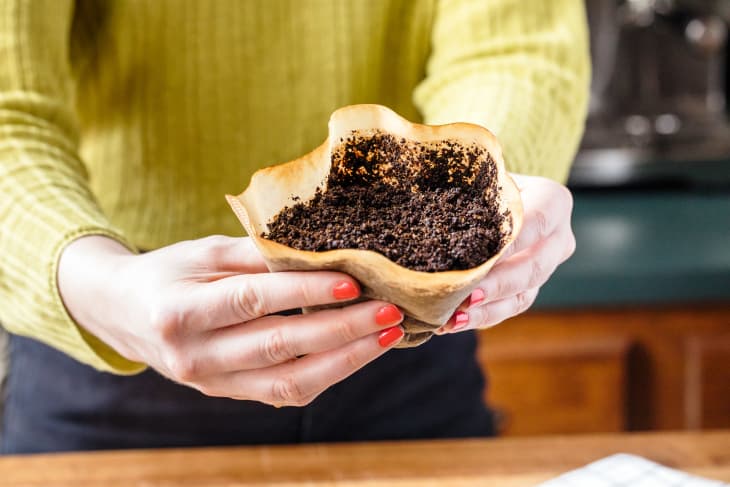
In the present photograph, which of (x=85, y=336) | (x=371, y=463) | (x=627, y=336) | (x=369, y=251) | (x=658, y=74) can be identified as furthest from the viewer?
(x=658, y=74)

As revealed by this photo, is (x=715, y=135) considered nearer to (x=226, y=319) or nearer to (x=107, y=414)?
(x=107, y=414)

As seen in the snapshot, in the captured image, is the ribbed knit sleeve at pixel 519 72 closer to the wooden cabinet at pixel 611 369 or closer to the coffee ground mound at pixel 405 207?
the coffee ground mound at pixel 405 207

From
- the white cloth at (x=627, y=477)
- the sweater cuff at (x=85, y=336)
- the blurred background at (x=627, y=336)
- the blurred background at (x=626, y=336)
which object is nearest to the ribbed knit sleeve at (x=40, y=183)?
the sweater cuff at (x=85, y=336)

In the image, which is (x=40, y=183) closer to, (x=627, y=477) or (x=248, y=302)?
(x=248, y=302)

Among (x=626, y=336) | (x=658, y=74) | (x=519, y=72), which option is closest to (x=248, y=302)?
(x=519, y=72)

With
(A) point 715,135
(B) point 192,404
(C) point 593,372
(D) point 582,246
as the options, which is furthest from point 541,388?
(A) point 715,135

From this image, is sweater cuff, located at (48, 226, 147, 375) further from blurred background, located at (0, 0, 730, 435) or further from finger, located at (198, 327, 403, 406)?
blurred background, located at (0, 0, 730, 435)

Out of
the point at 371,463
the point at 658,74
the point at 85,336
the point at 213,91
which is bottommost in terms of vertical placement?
the point at 371,463
